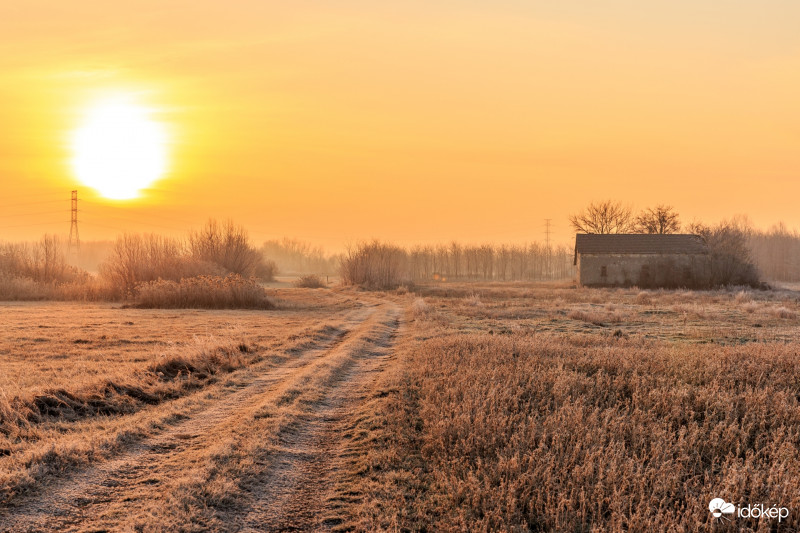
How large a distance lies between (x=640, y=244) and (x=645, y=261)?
2513 millimetres

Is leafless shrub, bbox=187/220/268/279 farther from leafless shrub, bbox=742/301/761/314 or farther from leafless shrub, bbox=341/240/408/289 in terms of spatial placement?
leafless shrub, bbox=742/301/761/314

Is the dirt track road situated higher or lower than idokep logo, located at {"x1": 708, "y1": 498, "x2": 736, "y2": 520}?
lower

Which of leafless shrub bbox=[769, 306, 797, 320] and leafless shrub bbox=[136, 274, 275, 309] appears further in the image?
leafless shrub bbox=[136, 274, 275, 309]

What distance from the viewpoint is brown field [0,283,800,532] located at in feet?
19.0

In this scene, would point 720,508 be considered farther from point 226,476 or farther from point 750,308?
point 750,308

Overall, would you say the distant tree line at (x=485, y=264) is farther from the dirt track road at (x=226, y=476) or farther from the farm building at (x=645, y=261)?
the dirt track road at (x=226, y=476)

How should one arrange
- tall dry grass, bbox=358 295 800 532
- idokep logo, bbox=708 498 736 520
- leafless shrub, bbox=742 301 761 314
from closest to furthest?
idokep logo, bbox=708 498 736 520 → tall dry grass, bbox=358 295 800 532 → leafless shrub, bbox=742 301 761 314

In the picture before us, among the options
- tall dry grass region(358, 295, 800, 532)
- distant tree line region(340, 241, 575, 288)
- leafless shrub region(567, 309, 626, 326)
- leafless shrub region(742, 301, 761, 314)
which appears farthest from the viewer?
distant tree line region(340, 241, 575, 288)

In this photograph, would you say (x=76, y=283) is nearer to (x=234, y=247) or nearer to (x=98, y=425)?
(x=234, y=247)

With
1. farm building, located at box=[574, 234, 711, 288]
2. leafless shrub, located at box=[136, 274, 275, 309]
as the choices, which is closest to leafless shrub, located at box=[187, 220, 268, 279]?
leafless shrub, located at box=[136, 274, 275, 309]

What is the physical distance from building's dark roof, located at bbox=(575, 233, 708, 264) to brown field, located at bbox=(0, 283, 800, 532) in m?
47.3

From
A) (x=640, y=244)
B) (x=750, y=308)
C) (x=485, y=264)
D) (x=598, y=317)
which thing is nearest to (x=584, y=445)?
(x=598, y=317)

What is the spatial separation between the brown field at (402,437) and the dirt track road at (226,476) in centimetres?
3

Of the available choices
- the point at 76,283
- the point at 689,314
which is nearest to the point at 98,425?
the point at 689,314
